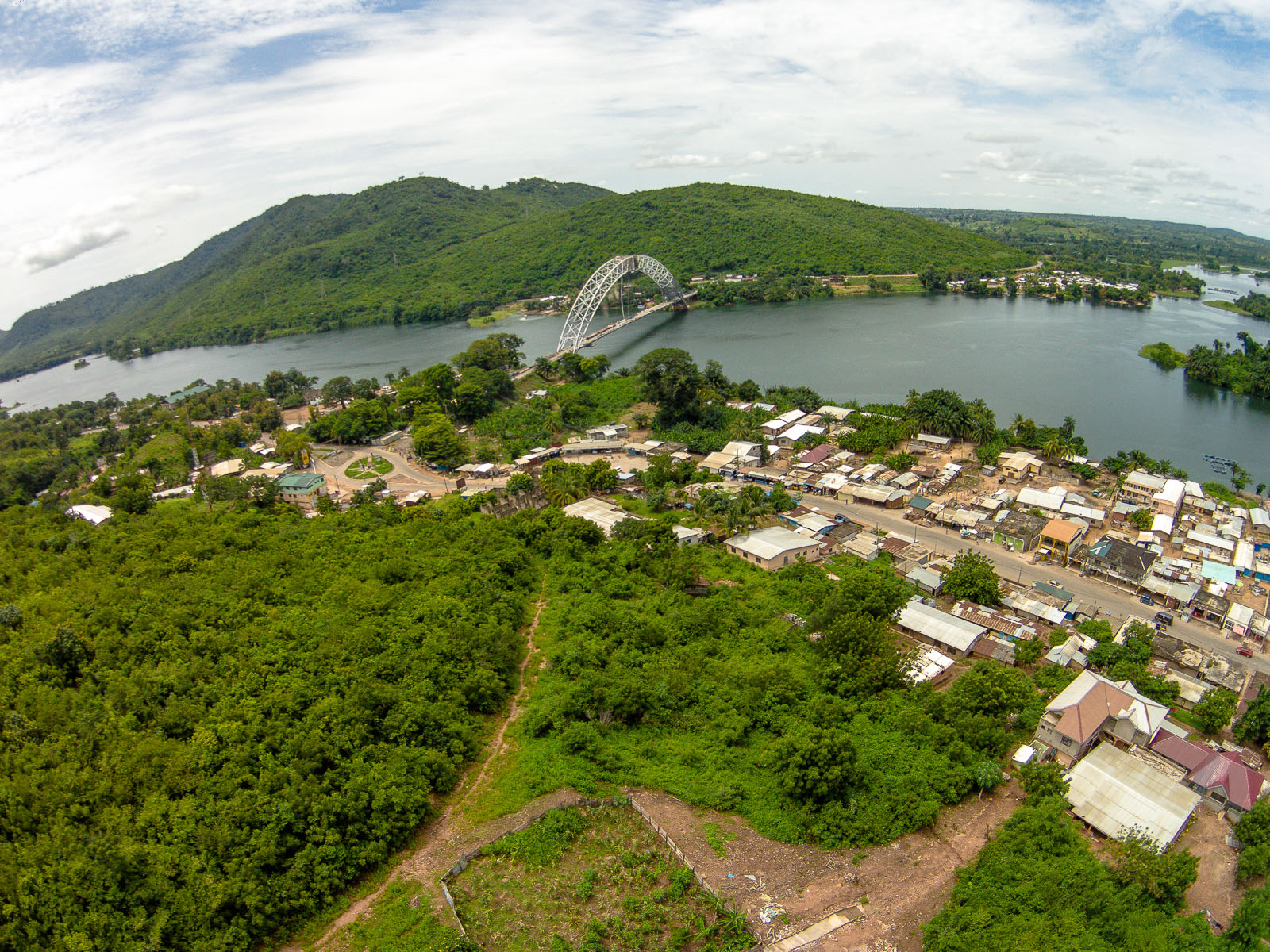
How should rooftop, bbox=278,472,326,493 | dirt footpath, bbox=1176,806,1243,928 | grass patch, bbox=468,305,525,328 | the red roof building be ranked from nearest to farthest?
dirt footpath, bbox=1176,806,1243,928 < the red roof building < rooftop, bbox=278,472,326,493 < grass patch, bbox=468,305,525,328

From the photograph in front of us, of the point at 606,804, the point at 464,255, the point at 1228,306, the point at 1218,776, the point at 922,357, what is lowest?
the point at 1218,776

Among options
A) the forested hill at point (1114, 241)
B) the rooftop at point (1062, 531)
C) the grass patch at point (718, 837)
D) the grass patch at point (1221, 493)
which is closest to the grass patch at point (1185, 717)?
the rooftop at point (1062, 531)

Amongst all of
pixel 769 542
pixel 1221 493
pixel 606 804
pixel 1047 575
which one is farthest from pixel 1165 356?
pixel 606 804

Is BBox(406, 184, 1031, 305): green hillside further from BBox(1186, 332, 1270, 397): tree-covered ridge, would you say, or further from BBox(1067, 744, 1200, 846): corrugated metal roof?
BBox(1067, 744, 1200, 846): corrugated metal roof

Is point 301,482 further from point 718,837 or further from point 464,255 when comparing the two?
point 464,255

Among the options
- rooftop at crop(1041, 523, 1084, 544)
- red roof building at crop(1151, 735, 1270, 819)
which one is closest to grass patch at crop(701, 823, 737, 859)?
red roof building at crop(1151, 735, 1270, 819)

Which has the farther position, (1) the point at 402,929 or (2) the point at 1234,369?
(2) the point at 1234,369
